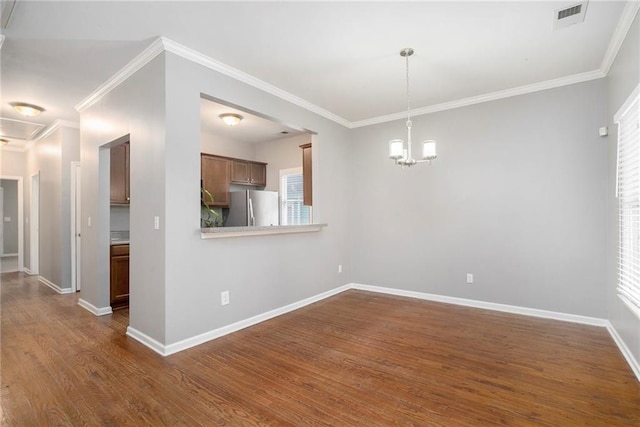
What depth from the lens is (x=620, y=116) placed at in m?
2.67

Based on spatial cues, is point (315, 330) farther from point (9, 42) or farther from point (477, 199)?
point (9, 42)

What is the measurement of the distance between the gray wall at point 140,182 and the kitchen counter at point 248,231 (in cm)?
41

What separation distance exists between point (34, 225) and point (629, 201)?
9.16 m

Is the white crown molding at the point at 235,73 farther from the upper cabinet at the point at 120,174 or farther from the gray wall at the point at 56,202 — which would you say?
the gray wall at the point at 56,202

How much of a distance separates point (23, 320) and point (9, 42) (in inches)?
118

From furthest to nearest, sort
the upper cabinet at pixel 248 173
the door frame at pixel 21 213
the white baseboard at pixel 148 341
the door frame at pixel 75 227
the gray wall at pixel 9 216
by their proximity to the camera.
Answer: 1. the gray wall at pixel 9 216
2. the door frame at pixel 21 213
3. the upper cabinet at pixel 248 173
4. the door frame at pixel 75 227
5. the white baseboard at pixel 148 341

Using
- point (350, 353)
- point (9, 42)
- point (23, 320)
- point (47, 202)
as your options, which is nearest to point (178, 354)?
point (350, 353)

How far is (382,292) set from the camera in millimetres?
4832

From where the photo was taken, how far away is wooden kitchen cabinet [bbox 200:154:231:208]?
18.3ft

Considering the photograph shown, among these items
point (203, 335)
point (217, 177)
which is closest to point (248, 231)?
point (203, 335)

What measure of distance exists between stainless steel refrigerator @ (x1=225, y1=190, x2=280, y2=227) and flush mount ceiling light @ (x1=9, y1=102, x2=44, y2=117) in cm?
296

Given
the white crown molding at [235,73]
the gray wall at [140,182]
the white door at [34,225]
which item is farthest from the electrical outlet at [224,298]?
the white door at [34,225]

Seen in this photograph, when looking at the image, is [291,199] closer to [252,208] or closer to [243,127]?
[252,208]

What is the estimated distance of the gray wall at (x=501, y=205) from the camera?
134 inches
